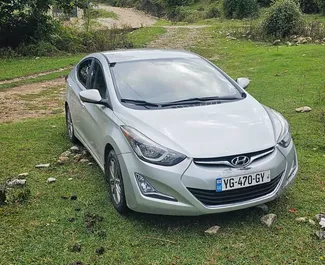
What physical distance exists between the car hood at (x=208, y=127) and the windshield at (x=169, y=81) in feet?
1.02

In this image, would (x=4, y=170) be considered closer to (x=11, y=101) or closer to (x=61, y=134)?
(x=61, y=134)

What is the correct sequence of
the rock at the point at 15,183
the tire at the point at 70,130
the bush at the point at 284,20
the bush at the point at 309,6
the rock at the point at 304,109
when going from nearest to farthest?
the rock at the point at 15,183
the tire at the point at 70,130
the rock at the point at 304,109
the bush at the point at 284,20
the bush at the point at 309,6

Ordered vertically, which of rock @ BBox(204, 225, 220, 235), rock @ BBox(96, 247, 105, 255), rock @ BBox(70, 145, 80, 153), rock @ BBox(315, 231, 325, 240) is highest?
rock @ BBox(96, 247, 105, 255)

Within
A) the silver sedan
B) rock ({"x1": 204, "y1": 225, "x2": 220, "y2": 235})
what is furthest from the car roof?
rock ({"x1": 204, "y1": 225, "x2": 220, "y2": 235})

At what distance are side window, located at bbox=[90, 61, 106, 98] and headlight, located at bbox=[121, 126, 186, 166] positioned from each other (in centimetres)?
105

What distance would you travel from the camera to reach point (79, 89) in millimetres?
5793

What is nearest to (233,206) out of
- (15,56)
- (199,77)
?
(199,77)

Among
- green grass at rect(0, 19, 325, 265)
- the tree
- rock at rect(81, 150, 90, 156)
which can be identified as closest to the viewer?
green grass at rect(0, 19, 325, 265)

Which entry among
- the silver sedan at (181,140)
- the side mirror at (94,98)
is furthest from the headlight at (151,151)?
the side mirror at (94,98)

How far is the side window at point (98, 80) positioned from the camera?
16.2 feet

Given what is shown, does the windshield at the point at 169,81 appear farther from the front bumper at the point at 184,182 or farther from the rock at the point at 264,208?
the rock at the point at 264,208

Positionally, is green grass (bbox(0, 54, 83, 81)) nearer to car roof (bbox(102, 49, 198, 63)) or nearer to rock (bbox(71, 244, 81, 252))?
car roof (bbox(102, 49, 198, 63))

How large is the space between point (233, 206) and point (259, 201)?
0.26 m

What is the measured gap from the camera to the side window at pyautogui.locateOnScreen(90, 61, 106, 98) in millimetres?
4934
